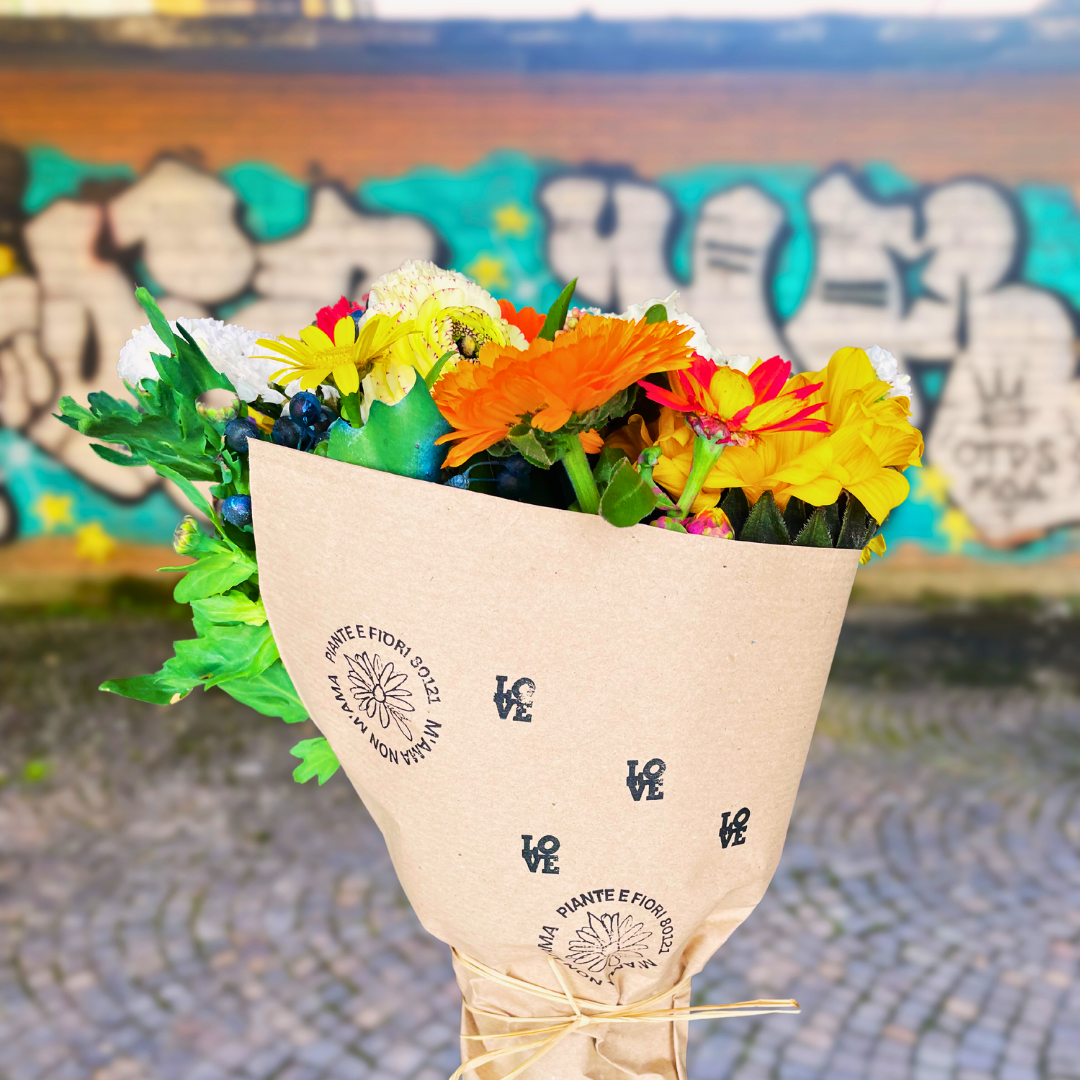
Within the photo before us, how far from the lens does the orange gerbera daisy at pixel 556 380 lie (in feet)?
1.96

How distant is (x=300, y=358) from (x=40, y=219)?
539 cm

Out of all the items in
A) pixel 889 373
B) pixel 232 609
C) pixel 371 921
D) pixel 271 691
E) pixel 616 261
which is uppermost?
pixel 616 261

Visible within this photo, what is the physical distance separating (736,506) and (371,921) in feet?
7.59

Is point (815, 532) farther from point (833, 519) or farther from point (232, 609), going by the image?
point (232, 609)

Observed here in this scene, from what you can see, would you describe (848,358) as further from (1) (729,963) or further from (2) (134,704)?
(2) (134,704)

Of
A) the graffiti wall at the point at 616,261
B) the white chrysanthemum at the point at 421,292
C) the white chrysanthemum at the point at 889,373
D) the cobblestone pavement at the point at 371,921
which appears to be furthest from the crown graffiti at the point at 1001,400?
the white chrysanthemum at the point at 421,292

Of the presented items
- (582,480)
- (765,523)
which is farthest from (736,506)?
(582,480)

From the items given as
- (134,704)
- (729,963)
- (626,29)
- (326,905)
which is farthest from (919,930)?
(626,29)

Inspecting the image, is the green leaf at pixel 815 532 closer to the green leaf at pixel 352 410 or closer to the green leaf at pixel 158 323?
the green leaf at pixel 352 410

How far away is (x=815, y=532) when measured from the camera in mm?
741

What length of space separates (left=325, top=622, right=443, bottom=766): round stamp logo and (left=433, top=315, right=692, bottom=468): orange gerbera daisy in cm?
17

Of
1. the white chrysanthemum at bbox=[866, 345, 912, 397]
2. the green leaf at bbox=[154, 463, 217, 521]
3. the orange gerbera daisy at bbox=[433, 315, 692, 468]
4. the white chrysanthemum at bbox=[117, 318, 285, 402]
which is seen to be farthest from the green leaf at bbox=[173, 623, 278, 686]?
the white chrysanthemum at bbox=[866, 345, 912, 397]

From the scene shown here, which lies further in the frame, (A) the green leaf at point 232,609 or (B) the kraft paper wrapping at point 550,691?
(A) the green leaf at point 232,609

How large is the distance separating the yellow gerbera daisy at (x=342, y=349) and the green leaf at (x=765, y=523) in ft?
1.01
